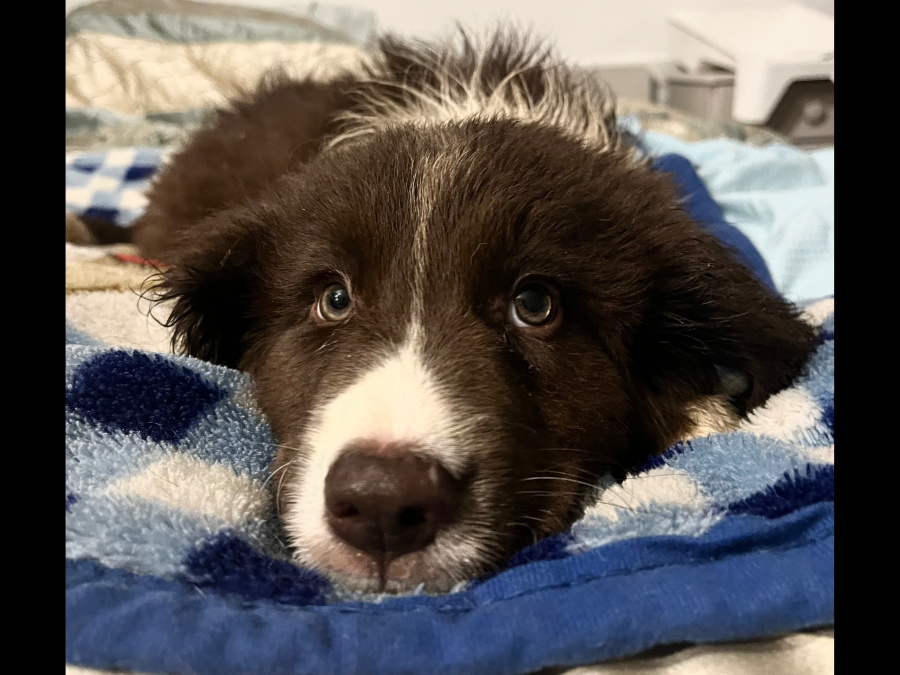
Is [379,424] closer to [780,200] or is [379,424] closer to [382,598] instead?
[382,598]

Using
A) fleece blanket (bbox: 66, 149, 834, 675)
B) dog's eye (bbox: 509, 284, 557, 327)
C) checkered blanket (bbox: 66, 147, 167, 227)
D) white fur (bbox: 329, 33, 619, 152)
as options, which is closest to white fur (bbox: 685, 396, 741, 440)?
fleece blanket (bbox: 66, 149, 834, 675)

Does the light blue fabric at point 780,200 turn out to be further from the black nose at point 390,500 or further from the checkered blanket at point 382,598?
the black nose at point 390,500

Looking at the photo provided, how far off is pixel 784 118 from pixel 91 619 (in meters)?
5.18

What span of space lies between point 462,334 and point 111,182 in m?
2.75

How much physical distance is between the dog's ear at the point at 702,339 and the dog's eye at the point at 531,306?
0.82 ft

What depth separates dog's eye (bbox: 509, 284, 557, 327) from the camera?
1.48 m

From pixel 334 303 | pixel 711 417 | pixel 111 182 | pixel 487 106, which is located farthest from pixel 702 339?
pixel 111 182

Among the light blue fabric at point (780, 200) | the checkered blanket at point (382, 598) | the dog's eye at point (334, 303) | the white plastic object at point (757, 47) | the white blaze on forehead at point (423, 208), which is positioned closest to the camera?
the checkered blanket at point (382, 598)

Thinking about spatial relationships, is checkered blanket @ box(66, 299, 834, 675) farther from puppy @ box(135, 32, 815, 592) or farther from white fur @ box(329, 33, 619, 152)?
white fur @ box(329, 33, 619, 152)

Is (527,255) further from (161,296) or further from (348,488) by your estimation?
(161,296)

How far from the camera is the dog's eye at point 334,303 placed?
1552mm

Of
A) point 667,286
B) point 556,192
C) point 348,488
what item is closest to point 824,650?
point 348,488

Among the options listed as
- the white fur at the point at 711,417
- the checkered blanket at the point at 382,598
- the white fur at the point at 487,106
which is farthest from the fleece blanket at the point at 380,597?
the white fur at the point at 487,106

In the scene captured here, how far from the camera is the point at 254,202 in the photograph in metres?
1.94
